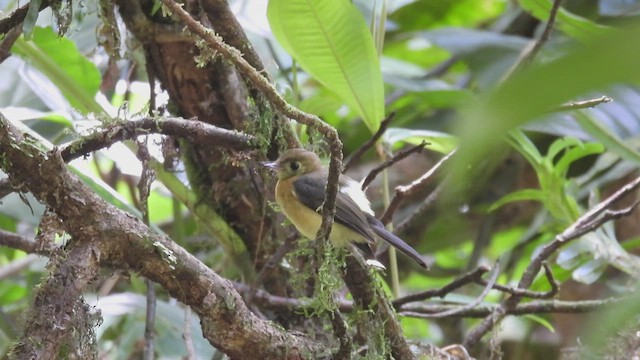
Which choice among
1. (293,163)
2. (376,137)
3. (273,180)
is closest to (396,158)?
(376,137)

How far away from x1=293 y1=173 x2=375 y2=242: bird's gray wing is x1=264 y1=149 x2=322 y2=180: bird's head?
46 millimetres

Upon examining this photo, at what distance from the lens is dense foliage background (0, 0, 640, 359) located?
119cm

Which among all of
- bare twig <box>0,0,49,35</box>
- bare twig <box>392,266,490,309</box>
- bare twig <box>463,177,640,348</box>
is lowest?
bare twig <box>463,177,640,348</box>

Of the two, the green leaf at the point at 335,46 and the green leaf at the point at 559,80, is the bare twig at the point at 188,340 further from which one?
the green leaf at the point at 559,80

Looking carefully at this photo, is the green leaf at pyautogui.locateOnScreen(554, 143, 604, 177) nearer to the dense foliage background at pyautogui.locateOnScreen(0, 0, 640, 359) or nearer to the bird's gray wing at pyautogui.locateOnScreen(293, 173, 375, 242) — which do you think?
the dense foliage background at pyautogui.locateOnScreen(0, 0, 640, 359)

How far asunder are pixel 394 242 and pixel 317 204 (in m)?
0.24

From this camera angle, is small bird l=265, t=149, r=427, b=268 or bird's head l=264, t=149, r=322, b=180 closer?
bird's head l=264, t=149, r=322, b=180

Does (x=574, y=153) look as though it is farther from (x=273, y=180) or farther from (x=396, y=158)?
(x=273, y=180)

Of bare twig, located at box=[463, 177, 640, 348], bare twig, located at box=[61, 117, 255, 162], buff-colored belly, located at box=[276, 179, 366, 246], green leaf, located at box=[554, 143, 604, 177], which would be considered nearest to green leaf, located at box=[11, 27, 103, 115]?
buff-colored belly, located at box=[276, 179, 366, 246]

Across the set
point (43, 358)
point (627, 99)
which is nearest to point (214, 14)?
point (43, 358)

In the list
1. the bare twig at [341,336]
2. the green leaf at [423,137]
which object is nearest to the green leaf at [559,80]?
the bare twig at [341,336]

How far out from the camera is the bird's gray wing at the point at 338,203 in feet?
6.55

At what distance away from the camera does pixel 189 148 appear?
6.89 ft

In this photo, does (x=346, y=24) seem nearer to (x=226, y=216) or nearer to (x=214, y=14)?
(x=214, y=14)
